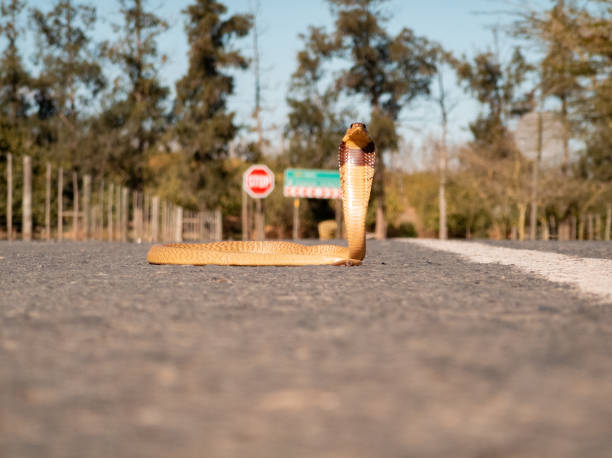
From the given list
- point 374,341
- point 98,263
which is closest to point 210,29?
point 98,263

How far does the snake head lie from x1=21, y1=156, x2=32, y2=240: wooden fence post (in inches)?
308

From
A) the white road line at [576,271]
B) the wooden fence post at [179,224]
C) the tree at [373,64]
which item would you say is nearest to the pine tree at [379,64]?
the tree at [373,64]

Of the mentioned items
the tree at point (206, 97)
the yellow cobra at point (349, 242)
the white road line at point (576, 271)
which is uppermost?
the tree at point (206, 97)

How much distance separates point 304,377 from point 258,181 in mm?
18874

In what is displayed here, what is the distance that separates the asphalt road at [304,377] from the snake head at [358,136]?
4.89 ft

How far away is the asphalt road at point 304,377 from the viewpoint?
0.94 m

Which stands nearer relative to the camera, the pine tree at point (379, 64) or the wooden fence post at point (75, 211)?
the wooden fence post at point (75, 211)

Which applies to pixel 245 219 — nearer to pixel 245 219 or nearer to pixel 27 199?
pixel 245 219

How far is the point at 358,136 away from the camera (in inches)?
143

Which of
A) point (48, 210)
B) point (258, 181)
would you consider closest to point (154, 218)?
point (48, 210)

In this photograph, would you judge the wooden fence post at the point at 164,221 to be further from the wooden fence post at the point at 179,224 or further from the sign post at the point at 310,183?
the sign post at the point at 310,183

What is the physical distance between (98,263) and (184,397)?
3.57 metres

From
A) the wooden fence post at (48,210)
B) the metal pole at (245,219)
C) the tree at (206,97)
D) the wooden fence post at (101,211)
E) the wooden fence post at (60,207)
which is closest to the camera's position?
the wooden fence post at (48,210)

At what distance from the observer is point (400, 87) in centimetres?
2736
